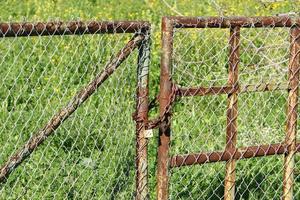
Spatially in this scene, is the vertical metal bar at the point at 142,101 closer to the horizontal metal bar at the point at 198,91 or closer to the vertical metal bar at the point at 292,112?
the horizontal metal bar at the point at 198,91

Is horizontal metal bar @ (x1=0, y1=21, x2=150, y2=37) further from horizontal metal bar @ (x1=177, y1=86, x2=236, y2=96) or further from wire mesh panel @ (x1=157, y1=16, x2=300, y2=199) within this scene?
horizontal metal bar @ (x1=177, y1=86, x2=236, y2=96)

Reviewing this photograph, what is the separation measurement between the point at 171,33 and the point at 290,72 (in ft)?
2.71

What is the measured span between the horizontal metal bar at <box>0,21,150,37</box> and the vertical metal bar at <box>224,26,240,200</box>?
0.45 meters

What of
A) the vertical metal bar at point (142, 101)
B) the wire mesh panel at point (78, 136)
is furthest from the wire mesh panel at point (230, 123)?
the wire mesh panel at point (78, 136)

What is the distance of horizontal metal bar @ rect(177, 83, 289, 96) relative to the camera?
3803mm

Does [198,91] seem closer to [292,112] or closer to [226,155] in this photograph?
[226,155]

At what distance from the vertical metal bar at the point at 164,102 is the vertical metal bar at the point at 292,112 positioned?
0.77m

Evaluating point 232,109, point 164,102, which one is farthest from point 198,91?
point 232,109

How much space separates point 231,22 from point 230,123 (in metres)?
0.54

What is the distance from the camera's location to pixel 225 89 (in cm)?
395

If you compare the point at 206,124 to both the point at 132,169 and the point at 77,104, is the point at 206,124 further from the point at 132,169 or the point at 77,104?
the point at 77,104

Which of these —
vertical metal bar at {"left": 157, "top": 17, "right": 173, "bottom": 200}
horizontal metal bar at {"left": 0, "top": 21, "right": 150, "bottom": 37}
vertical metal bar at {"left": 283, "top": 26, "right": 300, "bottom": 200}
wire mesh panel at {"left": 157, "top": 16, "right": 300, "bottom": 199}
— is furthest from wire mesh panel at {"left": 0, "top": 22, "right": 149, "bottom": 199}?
vertical metal bar at {"left": 283, "top": 26, "right": 300, "bottom": 200}

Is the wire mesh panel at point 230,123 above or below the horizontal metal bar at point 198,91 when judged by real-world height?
below

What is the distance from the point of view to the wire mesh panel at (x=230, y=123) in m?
3.87
